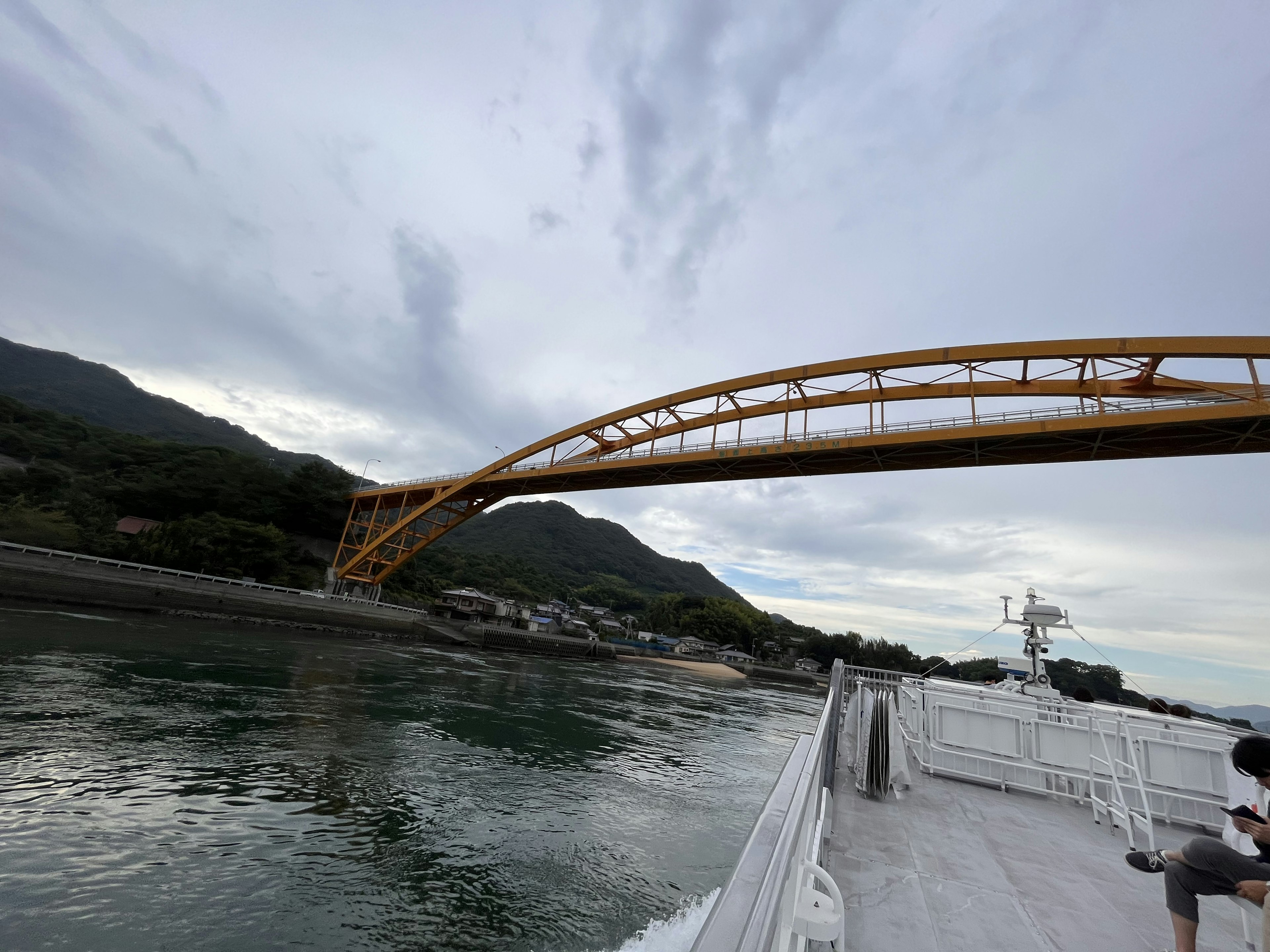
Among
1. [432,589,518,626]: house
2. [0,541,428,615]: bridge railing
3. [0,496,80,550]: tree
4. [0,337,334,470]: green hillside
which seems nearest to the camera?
[0,541,428,615]: bridge railing

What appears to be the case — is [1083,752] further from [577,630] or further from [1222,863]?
[577,630]

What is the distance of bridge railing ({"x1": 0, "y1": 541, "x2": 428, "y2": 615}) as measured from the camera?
765 inches

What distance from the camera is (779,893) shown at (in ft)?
3.39

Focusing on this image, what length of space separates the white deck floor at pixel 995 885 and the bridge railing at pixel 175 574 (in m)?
26.8

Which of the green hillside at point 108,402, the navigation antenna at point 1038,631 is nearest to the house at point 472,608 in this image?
the navigation antenna at point 1038,631

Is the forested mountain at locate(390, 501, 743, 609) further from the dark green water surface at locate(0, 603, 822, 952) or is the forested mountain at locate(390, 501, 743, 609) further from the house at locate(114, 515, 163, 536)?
the dark green water surface at locate(0, 603, 822, 952)

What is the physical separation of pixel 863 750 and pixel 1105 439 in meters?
16.8

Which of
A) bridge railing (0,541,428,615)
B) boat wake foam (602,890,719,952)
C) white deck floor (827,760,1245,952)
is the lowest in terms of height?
boat wake foam (602,890,719,952)

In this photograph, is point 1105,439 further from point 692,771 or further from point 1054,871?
point 1054,871

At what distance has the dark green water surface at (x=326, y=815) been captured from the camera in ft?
10.8

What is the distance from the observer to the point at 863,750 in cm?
507

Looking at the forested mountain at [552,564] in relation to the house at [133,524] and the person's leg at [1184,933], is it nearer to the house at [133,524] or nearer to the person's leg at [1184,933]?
the house at [133,524]

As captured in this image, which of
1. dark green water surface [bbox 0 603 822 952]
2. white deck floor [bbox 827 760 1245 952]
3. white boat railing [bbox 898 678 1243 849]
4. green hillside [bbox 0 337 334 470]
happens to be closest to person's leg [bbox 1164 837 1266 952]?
white deck floor [bbox 827 760 1245 952]

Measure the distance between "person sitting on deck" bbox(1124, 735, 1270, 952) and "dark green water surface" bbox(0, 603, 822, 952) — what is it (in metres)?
2.96
